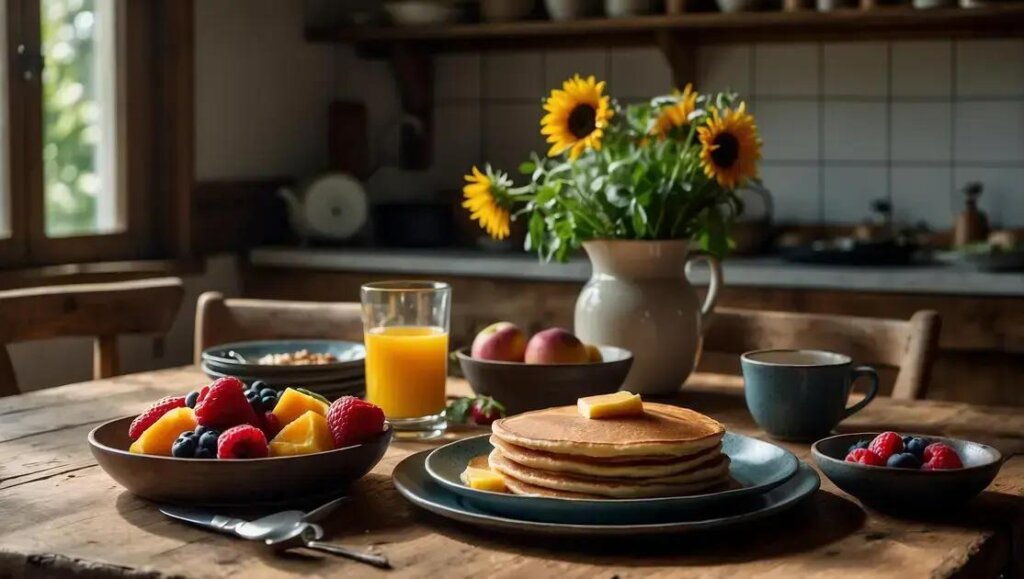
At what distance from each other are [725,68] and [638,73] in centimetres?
27

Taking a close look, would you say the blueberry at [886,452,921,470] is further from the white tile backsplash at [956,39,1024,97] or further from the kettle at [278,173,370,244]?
the kettle at [278,173,370,244]

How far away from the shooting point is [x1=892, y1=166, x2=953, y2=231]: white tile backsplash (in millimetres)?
3574

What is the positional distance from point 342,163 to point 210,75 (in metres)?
0.54

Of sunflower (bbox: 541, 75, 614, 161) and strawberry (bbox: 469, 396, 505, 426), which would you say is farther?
sunflower (bbox: 541, 75, 614, 161)

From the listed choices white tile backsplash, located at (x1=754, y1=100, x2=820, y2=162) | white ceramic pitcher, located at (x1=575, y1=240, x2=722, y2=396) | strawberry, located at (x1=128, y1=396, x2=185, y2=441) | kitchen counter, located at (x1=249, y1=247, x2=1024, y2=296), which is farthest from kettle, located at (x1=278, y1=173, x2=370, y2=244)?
strawberry, located at (x1=128, y1=396, x2=185, y2=441)

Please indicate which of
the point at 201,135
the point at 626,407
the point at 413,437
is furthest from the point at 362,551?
the point at 201,135

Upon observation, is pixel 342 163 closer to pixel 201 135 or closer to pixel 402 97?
pixel 402 97

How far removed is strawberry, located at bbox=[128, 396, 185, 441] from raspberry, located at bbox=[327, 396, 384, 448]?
162 mm

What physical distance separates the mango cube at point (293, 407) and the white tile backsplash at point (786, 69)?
2.74 meters

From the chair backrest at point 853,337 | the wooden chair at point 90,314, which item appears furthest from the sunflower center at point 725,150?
the wooden chair at point 90,314

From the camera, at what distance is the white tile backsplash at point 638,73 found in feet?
12.8

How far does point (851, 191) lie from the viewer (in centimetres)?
368

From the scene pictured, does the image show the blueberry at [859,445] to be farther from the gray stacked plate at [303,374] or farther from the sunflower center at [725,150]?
the gray stacked plate at [303,374]

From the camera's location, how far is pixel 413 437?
1476 millimetres
